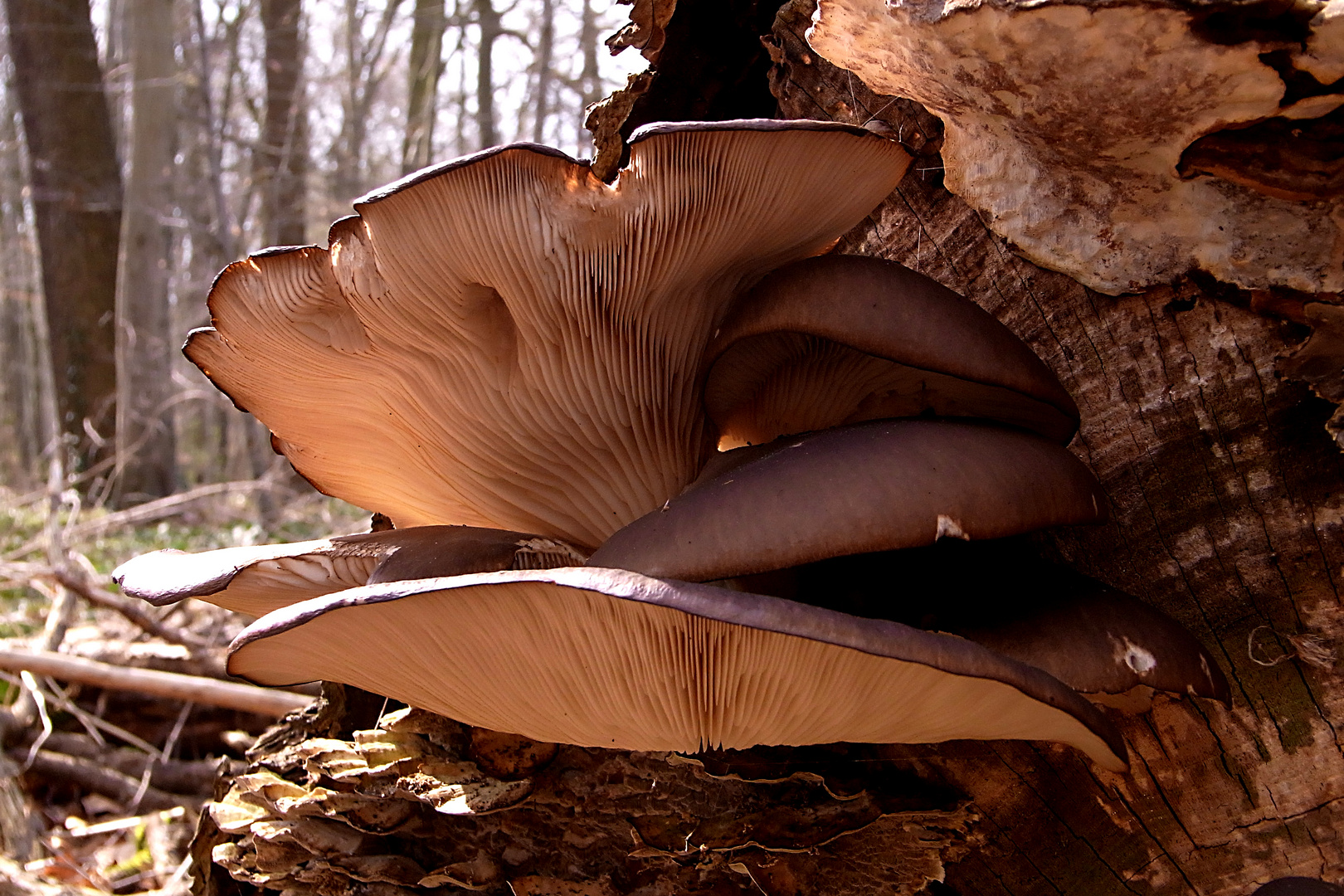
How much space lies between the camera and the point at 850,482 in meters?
1.45

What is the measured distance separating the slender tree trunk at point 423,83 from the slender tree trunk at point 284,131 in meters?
2.04

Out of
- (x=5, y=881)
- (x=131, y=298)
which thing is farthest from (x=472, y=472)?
(x=131, y=298)

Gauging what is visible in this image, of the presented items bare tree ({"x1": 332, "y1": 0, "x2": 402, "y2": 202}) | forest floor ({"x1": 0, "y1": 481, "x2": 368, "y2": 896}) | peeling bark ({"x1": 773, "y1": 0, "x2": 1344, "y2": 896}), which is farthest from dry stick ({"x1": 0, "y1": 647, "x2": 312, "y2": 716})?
bare tree ({"x1": 332, "y1": 0, "x2": 402, "y2": 202})

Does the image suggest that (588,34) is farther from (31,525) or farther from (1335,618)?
(1335,618)

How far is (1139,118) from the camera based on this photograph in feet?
4.88

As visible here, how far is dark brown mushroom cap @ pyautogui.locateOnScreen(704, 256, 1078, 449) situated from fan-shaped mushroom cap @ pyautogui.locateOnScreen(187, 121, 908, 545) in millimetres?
125

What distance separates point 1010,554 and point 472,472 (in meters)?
1.20

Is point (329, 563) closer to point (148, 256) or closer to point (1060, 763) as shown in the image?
point (1060, 763)

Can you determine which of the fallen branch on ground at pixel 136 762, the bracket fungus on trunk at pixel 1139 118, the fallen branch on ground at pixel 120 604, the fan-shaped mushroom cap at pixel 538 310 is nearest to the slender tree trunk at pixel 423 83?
the fallen branch on ground at pixel 120 604

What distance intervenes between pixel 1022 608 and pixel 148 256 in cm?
1484

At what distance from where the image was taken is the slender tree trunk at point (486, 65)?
15312 millimetres

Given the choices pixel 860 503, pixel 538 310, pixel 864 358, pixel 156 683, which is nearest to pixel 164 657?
pixel 156 683

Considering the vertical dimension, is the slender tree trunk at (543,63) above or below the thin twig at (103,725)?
above

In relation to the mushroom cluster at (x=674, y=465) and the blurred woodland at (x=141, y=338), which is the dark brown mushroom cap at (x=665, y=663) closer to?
the mushroom cluster at (x=674, y=465)
